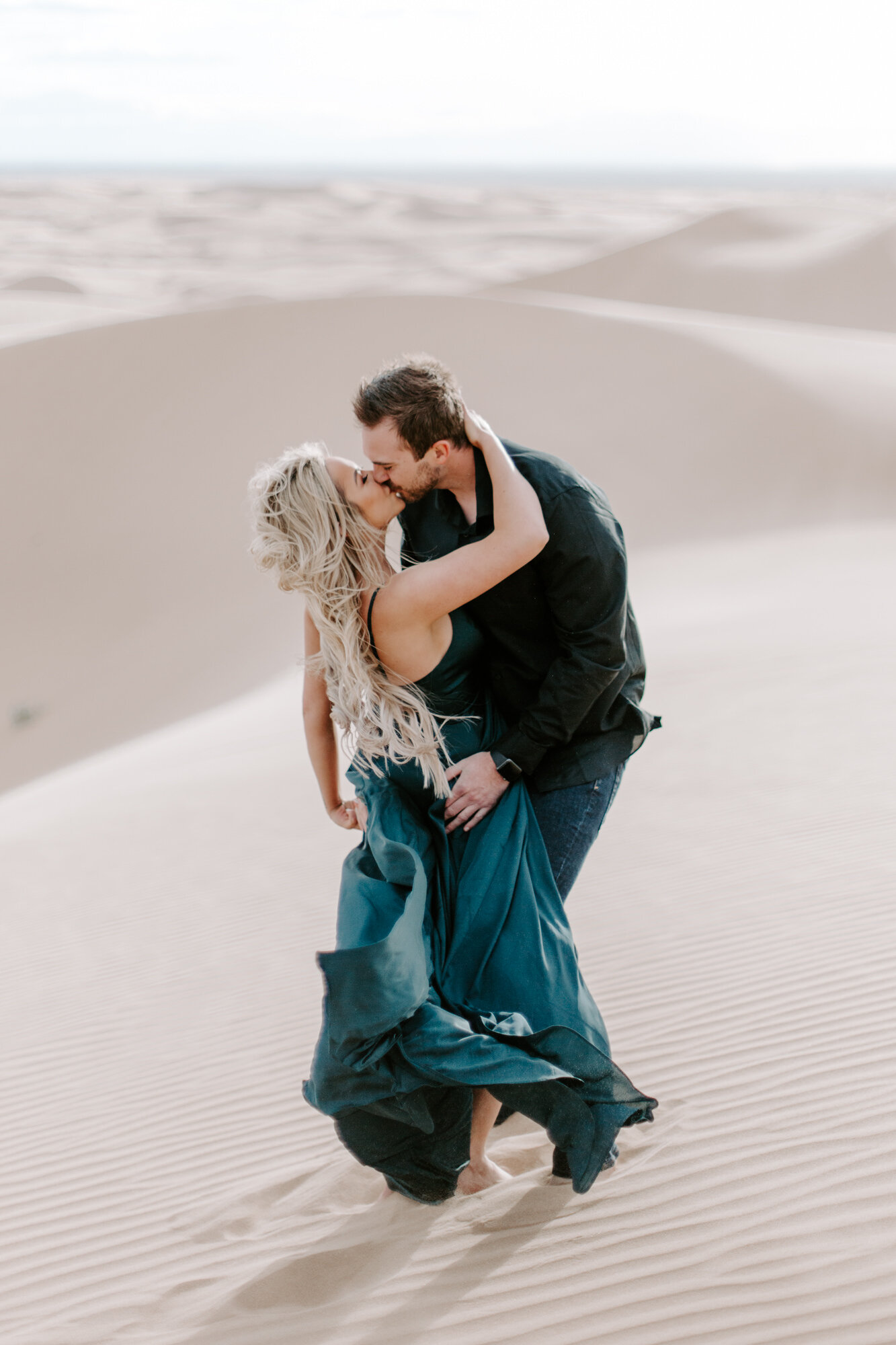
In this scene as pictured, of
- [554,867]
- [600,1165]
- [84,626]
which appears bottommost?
[84,626]

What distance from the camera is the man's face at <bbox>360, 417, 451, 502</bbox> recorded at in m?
2.67

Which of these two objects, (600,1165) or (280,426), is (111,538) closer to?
(280,426)

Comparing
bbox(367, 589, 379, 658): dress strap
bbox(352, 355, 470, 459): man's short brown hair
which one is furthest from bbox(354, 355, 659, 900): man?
bbox(367, 589, 379, 658): dress strap

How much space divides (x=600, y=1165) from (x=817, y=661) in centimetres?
672

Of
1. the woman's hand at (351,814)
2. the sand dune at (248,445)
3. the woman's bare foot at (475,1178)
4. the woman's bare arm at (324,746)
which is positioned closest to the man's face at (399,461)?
the woman's bare arm at (324,746)

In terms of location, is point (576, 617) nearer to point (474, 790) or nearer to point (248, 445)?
point (474, 790)

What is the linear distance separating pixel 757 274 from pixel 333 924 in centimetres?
3428

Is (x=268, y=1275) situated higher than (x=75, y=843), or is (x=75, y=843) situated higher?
(x=268, y=1275)

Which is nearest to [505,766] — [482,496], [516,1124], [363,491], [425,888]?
[425,888]

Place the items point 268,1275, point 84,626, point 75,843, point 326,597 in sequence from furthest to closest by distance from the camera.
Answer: point 84,626, point 75,843, point 268,1275, point 326,597

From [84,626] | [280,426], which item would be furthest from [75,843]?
[280,426]

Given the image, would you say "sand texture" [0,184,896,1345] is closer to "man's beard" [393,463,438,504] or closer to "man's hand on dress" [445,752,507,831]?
"man's hand on dress" [445,752,507,831]

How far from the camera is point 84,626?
13.5 m

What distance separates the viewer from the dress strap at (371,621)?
267cm
